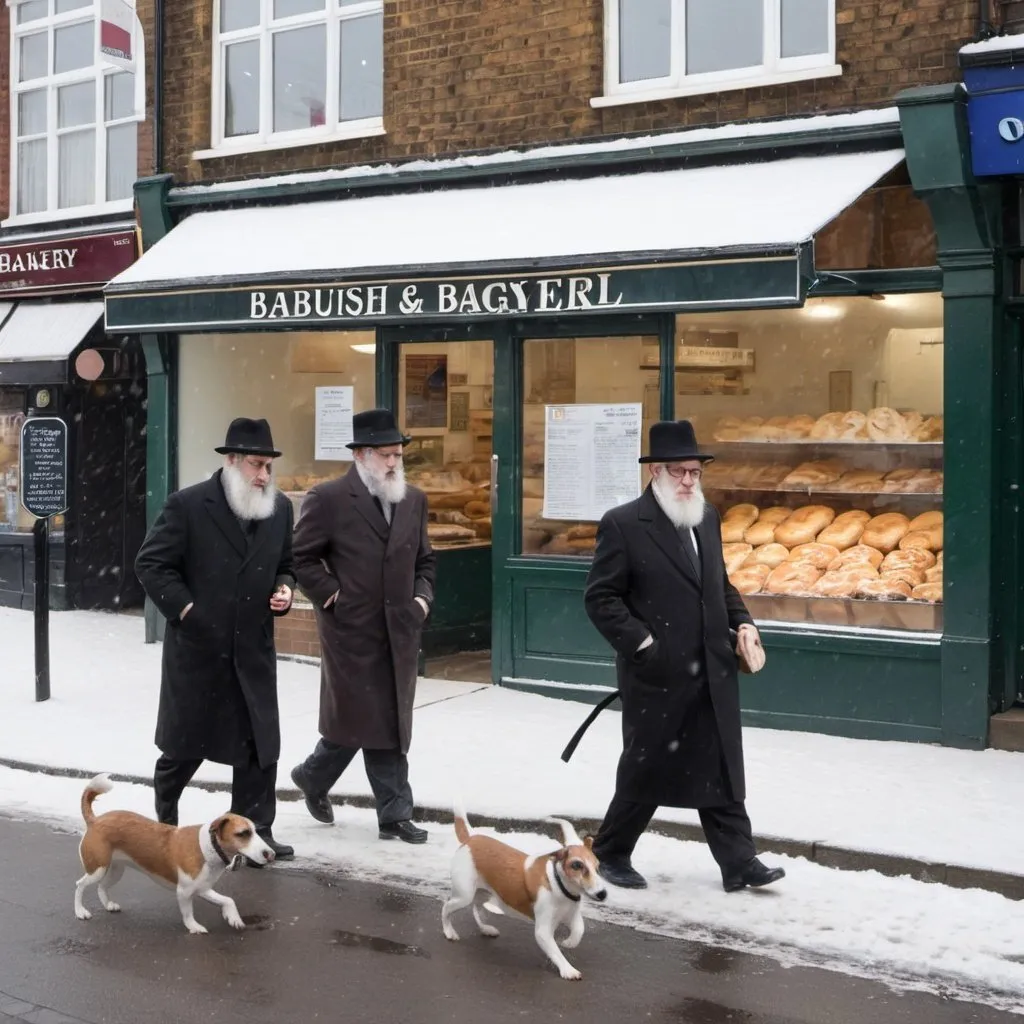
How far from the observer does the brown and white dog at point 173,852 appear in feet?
19.6

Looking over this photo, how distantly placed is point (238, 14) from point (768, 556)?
684 cm

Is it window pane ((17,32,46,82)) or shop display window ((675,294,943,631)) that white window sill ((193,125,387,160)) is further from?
window pane ((17,32,46,82))

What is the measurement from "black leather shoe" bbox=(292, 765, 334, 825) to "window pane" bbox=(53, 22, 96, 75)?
1010cm

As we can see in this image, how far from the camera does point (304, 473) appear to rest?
1303cm

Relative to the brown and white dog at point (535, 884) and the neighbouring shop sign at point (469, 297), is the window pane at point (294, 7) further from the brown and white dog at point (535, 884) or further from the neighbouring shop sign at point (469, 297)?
the brown and white dog at point (535, 884)

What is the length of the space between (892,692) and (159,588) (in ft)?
15.7

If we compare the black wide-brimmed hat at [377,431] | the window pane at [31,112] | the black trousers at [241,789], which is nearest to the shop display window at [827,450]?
the black wide-brimmed hat at [377,431]

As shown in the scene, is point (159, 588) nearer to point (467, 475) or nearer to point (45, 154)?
point (467, 475)

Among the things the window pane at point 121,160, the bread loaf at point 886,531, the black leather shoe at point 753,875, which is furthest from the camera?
the window pane at point 121,160

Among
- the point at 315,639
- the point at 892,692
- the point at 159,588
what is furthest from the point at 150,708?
the point at 892,692

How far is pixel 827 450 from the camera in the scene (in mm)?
10438

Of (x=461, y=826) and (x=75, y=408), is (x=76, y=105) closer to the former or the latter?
(x=75, y=408)

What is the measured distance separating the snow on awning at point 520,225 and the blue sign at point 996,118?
53 cm

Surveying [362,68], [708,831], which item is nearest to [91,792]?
[708,831]
